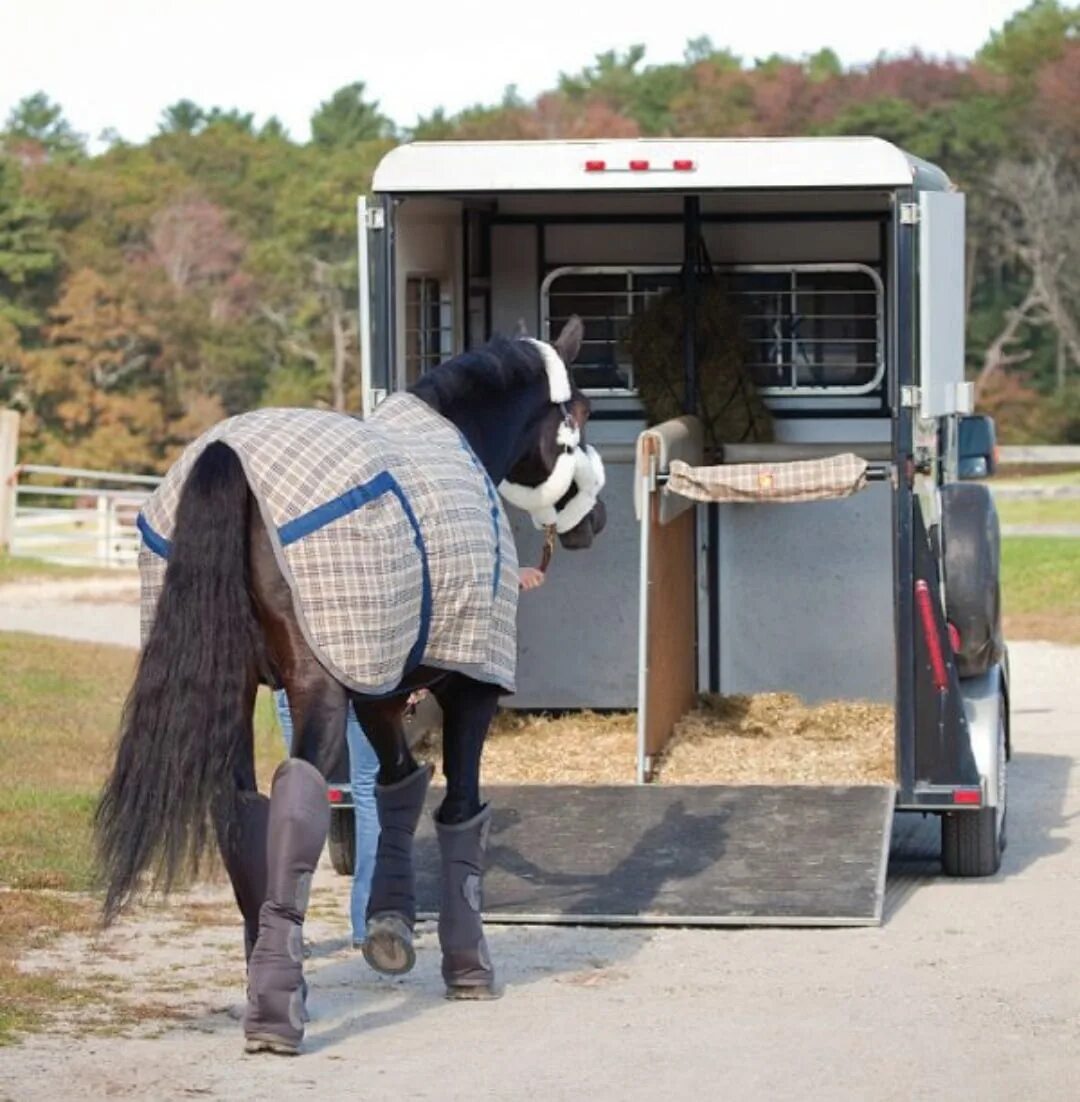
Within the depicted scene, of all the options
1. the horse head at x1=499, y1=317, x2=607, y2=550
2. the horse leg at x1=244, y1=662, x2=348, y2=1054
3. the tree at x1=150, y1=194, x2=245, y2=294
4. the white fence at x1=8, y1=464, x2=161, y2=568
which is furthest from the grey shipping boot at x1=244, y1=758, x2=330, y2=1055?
the tree at x1=150, y1=194, x2=245, y2=294

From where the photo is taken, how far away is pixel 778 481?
8.73 metres

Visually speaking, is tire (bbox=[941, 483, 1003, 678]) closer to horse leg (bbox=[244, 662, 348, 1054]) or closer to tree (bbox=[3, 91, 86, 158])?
horse leg (bbox=[244, 662, 348, 1054])

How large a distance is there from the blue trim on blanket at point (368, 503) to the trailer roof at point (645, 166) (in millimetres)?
2181

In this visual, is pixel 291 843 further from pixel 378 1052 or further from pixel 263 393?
pixel 263 393

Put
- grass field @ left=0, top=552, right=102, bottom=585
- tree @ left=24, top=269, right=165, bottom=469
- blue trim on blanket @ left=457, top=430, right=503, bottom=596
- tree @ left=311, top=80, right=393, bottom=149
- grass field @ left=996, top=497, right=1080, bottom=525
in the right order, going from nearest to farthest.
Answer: blue trim on blanket @ left=457, top=430, right=503, bottom=596 → grass field @ left=0, top=552, right=102, bottom=585 → grass field @ left=996, top=497, right=1080, bottom=525 → tree @ left=24, top=269, right=165, bottom=469 → tree @ left=311, top=80, right=393, bottom=149

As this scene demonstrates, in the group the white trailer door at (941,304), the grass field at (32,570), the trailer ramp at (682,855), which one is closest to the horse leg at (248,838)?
the trailer ramp at (682,855)

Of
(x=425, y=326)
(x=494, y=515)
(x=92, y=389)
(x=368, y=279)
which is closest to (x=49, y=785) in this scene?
(x=425, y=326)

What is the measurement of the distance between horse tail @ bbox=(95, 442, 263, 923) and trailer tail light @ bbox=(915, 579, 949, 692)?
300cm

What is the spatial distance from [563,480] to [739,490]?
4.94 feet

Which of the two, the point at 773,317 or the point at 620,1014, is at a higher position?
the point at 773,317

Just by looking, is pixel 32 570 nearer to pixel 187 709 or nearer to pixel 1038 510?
pixel 1038 510

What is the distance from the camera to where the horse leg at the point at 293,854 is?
19.4 ft

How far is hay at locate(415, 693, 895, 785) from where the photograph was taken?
9.05 meters

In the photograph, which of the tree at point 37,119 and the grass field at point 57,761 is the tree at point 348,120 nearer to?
the tree at point 37,119
